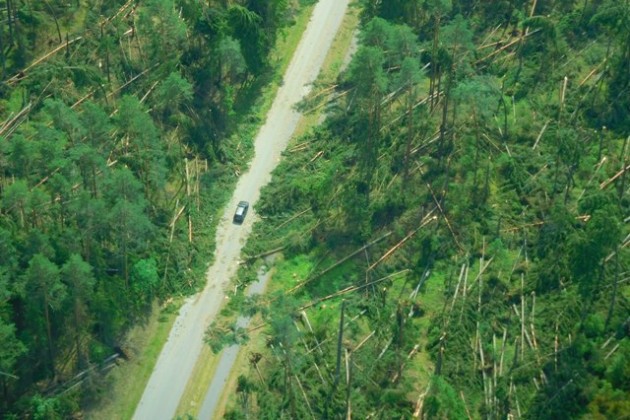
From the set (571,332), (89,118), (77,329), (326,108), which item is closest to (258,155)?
(326,108)

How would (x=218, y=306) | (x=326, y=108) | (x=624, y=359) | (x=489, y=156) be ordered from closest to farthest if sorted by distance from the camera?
(x=624, y=359)
(x=218, y=306)
(x=489, y=156)
(x=326, y=108)

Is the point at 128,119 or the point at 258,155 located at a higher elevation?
the point at 128,119

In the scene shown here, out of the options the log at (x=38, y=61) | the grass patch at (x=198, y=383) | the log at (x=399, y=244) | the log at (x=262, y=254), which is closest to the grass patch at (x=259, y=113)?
the grass patch at (x=198, y=383)

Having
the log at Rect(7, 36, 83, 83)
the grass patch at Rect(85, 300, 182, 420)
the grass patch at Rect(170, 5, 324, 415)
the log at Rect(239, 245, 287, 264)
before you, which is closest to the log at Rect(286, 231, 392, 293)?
the log at Rect(239, 245, 287, 264)

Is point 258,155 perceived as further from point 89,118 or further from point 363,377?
point 363,377

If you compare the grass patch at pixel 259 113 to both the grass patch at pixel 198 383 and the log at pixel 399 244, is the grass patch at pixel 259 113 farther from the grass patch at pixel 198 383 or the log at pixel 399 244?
the log at pixel 399 244

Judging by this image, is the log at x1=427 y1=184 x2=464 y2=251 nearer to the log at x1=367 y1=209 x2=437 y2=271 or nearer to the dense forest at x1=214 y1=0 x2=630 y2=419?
the dense forest at x1=214 y1=0 x2=630 y2=419
